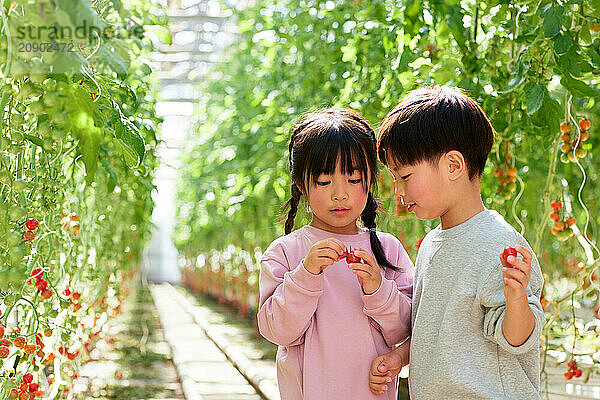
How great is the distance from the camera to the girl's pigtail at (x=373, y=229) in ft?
5.07

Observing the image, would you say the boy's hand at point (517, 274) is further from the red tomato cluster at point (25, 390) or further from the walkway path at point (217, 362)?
the walkway path at point (217, 362)

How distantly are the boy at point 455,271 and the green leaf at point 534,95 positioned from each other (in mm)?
310

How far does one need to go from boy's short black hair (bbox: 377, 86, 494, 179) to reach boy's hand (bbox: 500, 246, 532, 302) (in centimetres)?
27

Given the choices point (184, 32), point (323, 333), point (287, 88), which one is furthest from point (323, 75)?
point (184, 32)

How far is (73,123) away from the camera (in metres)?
1.12

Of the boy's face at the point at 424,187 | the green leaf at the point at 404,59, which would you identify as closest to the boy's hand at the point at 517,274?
the boy's face at the point at 424,187

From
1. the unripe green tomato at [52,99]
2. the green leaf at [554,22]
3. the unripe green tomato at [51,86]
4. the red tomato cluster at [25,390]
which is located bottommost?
the red tomato cluster at [25,390]

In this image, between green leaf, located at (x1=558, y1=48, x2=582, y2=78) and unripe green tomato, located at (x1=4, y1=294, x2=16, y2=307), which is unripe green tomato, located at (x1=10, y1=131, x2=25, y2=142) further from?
green leaf, located at (x1=558, y1=48, x2=582, y2=78)

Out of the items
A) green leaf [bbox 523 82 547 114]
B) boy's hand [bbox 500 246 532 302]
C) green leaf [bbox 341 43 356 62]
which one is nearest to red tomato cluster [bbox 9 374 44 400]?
boy's hand [bbox 500 246 532 302]

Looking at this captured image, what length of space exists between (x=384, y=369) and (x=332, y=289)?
19 centimetres

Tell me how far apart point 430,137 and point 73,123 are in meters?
0.64

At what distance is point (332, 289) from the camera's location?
1505mm

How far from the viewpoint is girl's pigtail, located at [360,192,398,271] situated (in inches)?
60.8

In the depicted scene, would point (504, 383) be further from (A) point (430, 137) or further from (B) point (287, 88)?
(B) point (287, 88)
